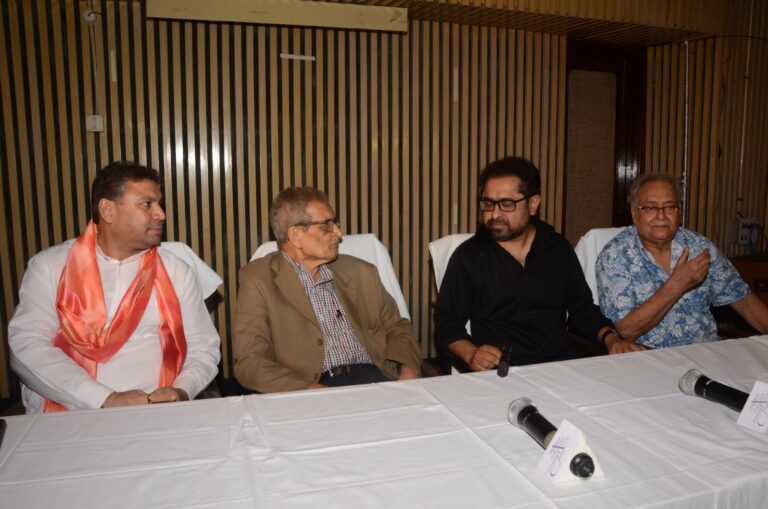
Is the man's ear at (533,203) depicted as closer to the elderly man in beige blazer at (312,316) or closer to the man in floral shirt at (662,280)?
the man in floral shirt at (662,280)

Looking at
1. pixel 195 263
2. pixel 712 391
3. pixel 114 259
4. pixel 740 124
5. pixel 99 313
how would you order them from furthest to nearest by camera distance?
1. pixel 740 124
2. pixel 195 263
3. pixel 114 259
4. pixel 99 313
5. pixel 712 391

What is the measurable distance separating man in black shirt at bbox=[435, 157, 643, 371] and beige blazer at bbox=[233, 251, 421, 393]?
28 cm

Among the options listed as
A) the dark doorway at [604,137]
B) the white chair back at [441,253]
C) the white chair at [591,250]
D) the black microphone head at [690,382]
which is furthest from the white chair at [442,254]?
the dark doorway at [604,137]

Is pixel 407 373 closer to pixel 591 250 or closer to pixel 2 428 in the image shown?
pixel 591 250

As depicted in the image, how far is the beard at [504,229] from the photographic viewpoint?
9.00 ft

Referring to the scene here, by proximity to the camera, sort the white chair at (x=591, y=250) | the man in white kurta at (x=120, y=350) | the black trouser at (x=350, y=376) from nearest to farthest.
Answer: the man in white kurta at (x=120, y=350)
the black trouser at (x=350, y=376)
the white chair at (x=591, y=250)

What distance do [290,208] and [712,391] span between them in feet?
6.04

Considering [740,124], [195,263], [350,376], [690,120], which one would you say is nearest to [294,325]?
[350,376]

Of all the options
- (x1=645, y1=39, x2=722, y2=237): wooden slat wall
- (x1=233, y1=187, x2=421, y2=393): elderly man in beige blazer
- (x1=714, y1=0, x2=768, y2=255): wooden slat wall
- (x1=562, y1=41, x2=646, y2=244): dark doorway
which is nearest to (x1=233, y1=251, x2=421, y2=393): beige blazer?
(x1=233, y1=187, x2=421, y2=393): elderly man in beige blazer

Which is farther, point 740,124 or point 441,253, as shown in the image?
point 740,124

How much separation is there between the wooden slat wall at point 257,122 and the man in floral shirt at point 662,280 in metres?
2.14

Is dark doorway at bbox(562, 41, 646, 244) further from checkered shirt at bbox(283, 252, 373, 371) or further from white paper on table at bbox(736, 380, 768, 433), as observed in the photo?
white paper on table at bbox(736, 380, 768, 433)

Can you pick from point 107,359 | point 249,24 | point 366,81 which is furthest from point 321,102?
point 107,359

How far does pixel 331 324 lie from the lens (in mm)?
2557
